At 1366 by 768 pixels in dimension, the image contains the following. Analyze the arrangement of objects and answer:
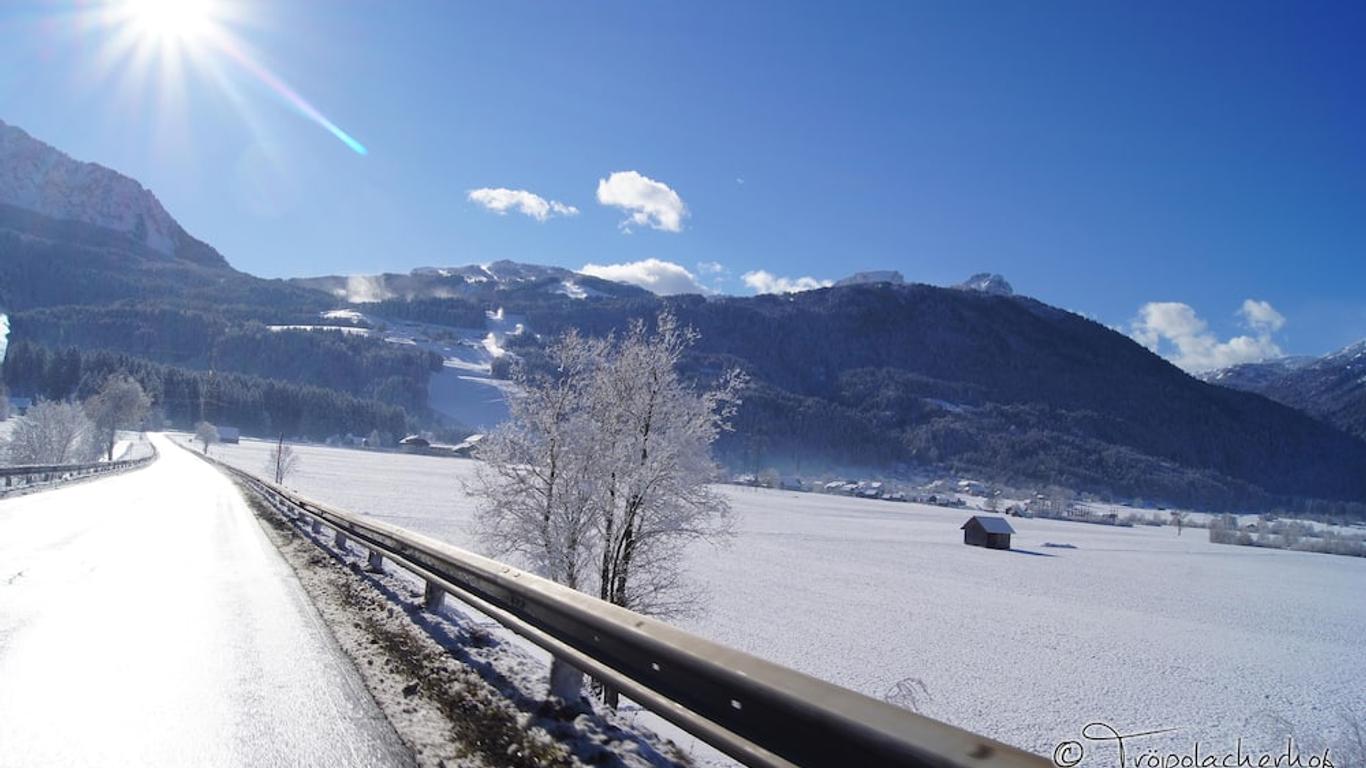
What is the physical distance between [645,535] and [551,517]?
10.3 ft

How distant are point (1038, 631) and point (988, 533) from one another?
47629 millimetres

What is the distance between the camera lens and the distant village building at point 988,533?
72.6 meters

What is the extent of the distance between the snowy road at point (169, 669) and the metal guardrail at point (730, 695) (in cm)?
135

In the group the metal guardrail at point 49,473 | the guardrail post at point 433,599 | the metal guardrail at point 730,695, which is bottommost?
the metal guardrail at point 49,473

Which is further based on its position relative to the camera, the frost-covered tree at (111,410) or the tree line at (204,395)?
the tree line at (204,395)

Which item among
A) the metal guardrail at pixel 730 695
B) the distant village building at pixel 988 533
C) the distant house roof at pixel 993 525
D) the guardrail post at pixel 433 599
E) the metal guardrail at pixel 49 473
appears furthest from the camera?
the distant house roof at pixel 993 525

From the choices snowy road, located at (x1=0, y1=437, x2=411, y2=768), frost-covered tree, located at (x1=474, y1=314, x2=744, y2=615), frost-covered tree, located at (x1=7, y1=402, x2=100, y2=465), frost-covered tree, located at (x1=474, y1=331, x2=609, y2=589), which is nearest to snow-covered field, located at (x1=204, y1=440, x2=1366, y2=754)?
frost-covered tree, located at (x1=474, y1=331, x2=609, y2=589)

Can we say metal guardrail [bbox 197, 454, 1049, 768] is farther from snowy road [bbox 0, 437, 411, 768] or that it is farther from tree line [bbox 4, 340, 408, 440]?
tree line [bbox 4, 340, 408, 440]

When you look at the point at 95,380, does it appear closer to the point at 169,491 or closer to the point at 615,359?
the point at 169,491

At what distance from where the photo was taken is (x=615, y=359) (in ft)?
83.1

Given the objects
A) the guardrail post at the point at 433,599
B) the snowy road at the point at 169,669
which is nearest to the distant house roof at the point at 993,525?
the snowy road at the point at 169,669

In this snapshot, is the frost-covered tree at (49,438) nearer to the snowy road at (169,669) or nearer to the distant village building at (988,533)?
the snowy road at (169,669)

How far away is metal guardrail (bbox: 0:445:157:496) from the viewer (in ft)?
86.3

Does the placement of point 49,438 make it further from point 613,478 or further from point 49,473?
point 613,478
